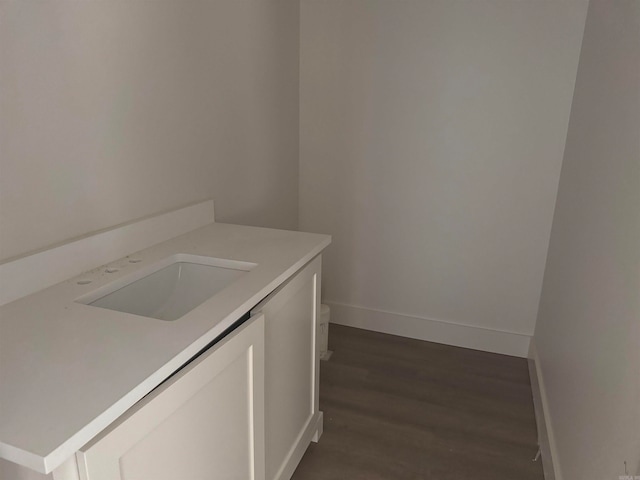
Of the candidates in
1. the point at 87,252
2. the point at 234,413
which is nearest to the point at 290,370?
the point at 234,413

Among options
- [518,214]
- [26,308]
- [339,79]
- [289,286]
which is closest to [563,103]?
[518,214]

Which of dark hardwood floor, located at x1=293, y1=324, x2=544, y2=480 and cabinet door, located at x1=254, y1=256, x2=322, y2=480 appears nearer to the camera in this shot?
cabinet door, located at x1=254, y1=256, x2=322, y2=480

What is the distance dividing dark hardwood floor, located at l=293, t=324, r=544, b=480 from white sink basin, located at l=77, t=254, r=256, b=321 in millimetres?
854

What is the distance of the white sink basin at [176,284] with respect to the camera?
54.2 inches

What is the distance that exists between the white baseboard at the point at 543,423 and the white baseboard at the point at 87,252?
160 centimetres

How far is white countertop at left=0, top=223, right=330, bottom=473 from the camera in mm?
708

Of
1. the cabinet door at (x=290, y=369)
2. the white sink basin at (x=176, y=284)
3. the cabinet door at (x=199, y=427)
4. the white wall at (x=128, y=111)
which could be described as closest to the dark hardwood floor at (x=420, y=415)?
the cabinet door at (x=290, y=369)

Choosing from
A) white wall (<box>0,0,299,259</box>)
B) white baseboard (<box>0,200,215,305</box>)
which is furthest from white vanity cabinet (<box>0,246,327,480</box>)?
white wall (<box>0,0,299,259</box>)

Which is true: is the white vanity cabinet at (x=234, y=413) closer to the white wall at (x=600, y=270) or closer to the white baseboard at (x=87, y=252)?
the white baseboard at (x=87, y=252)

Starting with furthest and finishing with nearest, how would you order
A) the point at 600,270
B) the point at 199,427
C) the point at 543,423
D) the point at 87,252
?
the point at 543,423 < the point at 600,270 < the point at 87,252 < the point at 199,427

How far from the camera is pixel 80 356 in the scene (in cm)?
90

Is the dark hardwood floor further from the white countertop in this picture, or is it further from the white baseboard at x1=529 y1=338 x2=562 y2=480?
the white countertop

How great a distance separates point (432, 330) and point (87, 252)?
81.9 inches

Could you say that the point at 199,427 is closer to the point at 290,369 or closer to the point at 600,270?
the point at 290,369
